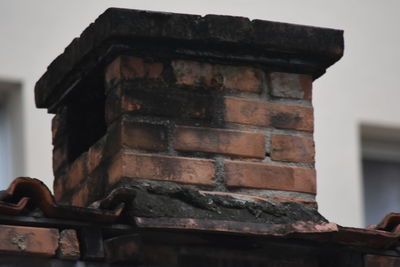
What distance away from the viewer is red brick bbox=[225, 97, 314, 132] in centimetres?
529

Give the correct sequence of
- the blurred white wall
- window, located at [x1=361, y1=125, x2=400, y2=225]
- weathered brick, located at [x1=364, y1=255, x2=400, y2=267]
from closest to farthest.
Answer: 1. weathered brick, located at [x1=364, y1=255, x2=400, y2=267]
2. the blurred white wall
3. window, located at [x1=361, y1=125, x2=400, y2=225]

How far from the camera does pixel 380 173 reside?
33.0ft

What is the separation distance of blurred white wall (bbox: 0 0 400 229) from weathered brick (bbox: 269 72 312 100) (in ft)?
11.6

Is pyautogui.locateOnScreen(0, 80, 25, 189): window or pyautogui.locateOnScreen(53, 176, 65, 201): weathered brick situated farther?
pyautogui.locateOnScreen(0, 80, 25, 189): window

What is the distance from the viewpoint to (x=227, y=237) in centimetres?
486

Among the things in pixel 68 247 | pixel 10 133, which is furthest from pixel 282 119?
pixel 10 133

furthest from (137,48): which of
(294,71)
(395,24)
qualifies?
(395,24)

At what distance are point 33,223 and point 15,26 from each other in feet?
14.5

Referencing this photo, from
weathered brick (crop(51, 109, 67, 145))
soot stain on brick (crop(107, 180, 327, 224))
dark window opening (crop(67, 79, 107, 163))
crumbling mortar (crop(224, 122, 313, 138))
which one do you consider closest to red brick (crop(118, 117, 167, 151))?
soot stain on brick (crop(107, 180, 327, 224))

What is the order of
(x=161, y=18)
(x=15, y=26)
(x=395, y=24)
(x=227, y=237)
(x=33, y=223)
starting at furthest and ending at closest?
(x=395, y=24), (x=15, y=26), (x=161, y=18), (x=227, y=237), (x=33, y=223)

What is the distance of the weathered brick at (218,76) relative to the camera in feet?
17.3

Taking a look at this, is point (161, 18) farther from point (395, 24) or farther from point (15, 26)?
point (395, 24)

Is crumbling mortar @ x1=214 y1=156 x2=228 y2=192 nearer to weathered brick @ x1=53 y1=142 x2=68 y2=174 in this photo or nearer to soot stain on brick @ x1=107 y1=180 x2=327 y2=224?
soot stain on brick @ x1=107 y1=180 x2=327 y2=224

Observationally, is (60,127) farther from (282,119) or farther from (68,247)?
(68,247)
